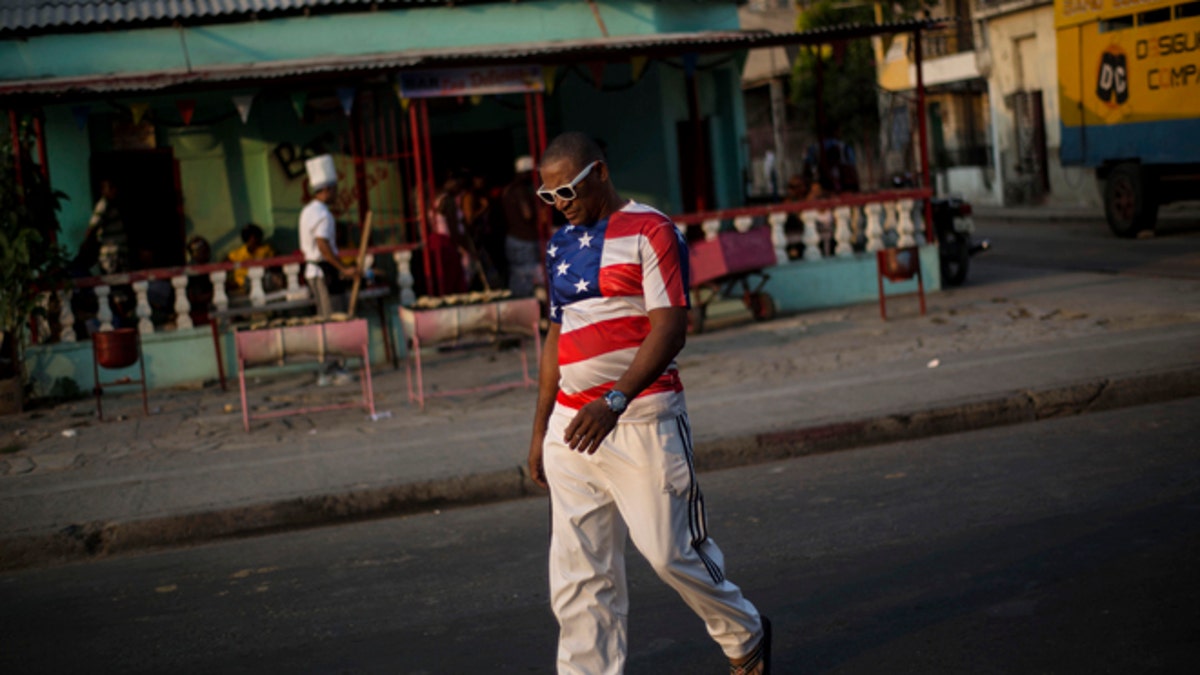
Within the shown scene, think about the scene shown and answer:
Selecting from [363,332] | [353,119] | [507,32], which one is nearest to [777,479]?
[363,332]

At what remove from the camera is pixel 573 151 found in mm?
3859

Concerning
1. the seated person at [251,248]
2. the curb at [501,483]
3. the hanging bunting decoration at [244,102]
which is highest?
the hanging bunting decoration at [244,102]

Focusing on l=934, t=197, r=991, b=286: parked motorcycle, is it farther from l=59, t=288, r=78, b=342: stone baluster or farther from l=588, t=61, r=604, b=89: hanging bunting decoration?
l=59, t=288, r=78, b=342: stone baluster

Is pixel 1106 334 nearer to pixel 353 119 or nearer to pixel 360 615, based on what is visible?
pixel 360 615

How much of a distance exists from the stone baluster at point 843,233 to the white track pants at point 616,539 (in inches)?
440

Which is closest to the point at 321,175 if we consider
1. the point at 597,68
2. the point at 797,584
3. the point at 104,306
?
the point at 104,306

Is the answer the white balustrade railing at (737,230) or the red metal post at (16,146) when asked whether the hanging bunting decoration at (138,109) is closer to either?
the red metal post at (16,146)

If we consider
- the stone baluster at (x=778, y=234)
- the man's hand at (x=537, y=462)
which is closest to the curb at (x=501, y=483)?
the man's hand at (x=537, y=462)

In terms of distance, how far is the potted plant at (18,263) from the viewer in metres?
11.4

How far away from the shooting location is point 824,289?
14.7 meters

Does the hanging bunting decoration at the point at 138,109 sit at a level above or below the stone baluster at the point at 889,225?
above

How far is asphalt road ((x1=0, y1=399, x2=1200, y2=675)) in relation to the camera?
14.7ft

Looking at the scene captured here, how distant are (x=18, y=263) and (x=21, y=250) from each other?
13 cm

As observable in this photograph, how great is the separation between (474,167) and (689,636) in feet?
43.0
